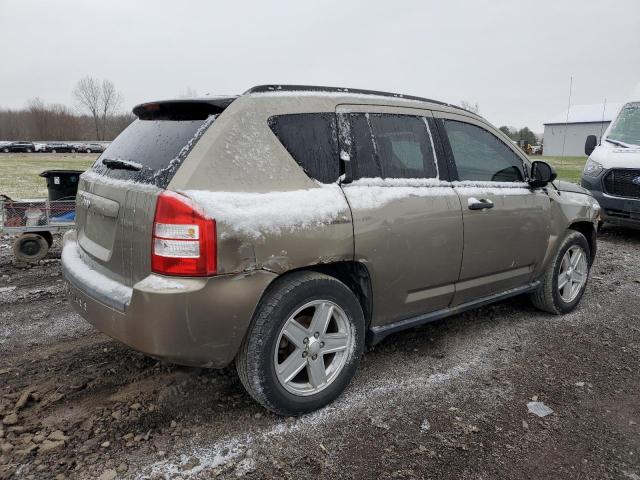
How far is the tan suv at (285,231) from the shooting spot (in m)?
2.43

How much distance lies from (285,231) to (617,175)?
7.11 m

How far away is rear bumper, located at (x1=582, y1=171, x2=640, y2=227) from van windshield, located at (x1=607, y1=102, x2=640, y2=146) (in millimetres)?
1036

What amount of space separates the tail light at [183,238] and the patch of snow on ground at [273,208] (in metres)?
0.06

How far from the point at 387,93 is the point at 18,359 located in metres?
3.19

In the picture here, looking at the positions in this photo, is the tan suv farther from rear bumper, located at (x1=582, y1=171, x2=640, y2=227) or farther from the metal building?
the metal building

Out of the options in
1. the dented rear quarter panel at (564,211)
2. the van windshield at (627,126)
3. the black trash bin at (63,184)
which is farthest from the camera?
the van windshield at (627,126)

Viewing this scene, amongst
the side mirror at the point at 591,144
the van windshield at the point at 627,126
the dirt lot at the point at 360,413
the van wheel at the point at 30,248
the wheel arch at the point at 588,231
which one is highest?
the van windshield at the point at 627,126

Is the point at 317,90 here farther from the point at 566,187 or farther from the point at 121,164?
the point at 566,187

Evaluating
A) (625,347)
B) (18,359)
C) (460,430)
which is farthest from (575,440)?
(18,359)

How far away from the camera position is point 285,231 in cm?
259

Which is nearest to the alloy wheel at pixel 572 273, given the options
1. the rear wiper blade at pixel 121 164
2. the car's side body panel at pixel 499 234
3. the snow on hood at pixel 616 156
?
the car's side body panel at pixel 499 234

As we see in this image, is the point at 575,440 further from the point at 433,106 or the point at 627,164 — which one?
the point at 627,164

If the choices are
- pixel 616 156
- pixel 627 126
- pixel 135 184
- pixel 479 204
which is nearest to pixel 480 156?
pixel 479 204

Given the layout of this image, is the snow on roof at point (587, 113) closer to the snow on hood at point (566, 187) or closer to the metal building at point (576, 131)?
the metal building at point (576, 131)
